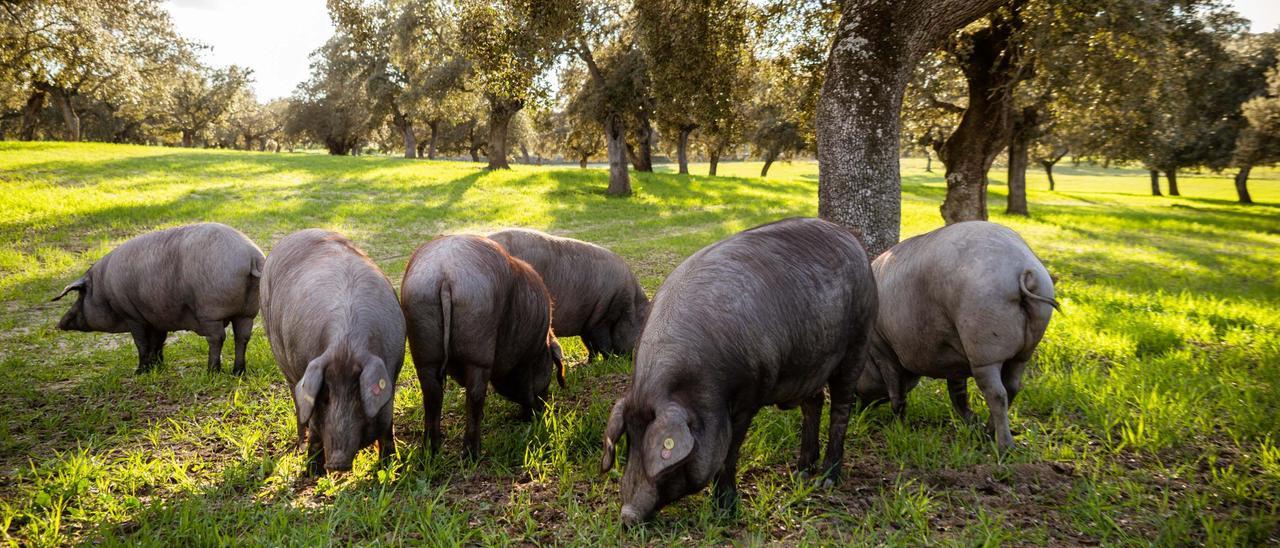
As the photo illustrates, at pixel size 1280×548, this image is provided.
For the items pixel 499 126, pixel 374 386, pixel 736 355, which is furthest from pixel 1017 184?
pixel 374 386

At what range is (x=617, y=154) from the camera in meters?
23.2

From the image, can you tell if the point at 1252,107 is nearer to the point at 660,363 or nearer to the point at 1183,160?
the point at 1183,160

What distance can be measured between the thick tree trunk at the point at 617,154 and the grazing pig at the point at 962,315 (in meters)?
18.7

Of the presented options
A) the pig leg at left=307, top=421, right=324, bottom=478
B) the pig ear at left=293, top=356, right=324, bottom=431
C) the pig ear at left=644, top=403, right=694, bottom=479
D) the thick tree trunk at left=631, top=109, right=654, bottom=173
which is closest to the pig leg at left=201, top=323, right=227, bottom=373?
the pig leg at left=307, top=421, right=324, bottom=478

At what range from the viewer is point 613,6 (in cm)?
1919

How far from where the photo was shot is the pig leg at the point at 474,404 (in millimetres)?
4453

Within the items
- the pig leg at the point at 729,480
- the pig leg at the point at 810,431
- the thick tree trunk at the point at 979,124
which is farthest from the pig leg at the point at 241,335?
the thick tree trunk at the point at 979,124

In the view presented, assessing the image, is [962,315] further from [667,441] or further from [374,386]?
[374,386]

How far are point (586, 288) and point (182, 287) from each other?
13.3 ft

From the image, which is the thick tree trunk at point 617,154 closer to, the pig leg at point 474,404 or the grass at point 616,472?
the grass at point 616,472

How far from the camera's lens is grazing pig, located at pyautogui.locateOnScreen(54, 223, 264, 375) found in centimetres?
642

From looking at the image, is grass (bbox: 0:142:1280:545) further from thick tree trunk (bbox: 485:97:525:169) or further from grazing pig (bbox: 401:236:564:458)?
thick tree trunk (bbox: 485:97:525:169)

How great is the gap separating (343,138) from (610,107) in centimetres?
4000

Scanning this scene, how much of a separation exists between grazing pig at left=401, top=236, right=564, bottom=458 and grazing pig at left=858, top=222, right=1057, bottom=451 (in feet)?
9.11
